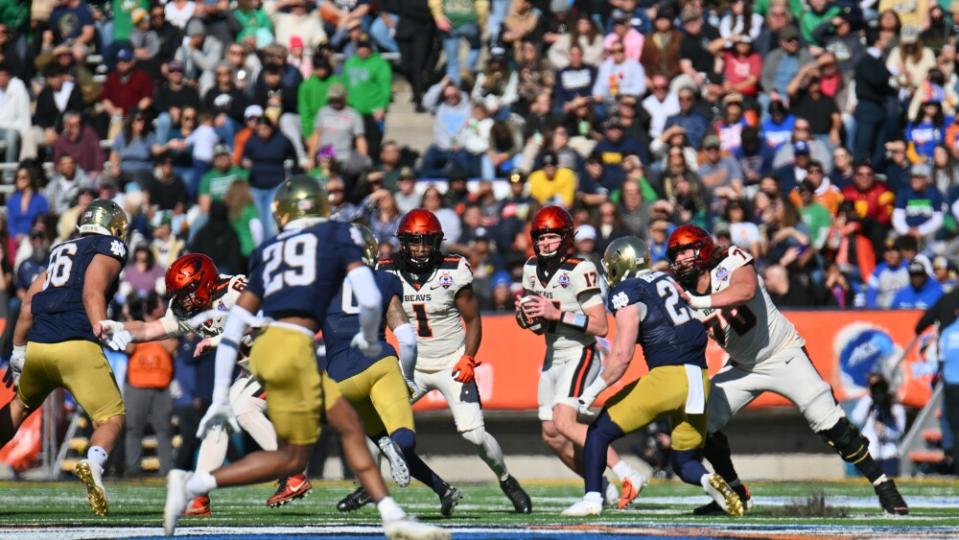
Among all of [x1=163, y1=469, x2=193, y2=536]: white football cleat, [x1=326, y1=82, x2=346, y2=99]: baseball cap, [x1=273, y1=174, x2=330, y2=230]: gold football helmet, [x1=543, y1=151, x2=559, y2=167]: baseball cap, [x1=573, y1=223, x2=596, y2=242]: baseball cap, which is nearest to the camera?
[x1=163, y1=469, x2=193, y2=536]: white football cleat

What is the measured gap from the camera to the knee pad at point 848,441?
11016 millimetres

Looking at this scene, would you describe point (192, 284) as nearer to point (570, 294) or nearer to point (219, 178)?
point (570, 294)

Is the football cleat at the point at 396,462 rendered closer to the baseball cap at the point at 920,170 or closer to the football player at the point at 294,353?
the football player at the point at 294,353

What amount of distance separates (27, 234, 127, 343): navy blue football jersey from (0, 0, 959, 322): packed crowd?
662cm

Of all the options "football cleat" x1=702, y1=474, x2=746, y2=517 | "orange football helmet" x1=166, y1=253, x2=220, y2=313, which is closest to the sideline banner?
"football cleat" x1=702, y1=474, x2=746, y2=517

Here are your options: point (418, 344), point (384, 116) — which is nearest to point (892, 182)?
point (384, 116)

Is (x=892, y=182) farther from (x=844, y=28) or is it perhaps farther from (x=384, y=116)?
(x=384, y=116)

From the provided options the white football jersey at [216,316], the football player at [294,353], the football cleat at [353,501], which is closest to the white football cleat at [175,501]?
the football player at [294,353]

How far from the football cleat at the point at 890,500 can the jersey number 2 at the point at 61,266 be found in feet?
16.3

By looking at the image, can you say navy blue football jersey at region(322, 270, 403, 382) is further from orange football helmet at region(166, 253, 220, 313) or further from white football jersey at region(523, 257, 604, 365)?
white football jersey at region(523, 257, 604, 365)

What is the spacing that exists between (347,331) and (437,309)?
0.90 meters

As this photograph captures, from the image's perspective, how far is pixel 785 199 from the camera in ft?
57.0

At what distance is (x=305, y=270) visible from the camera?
822 centimetres

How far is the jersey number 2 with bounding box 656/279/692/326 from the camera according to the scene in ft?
35.2
